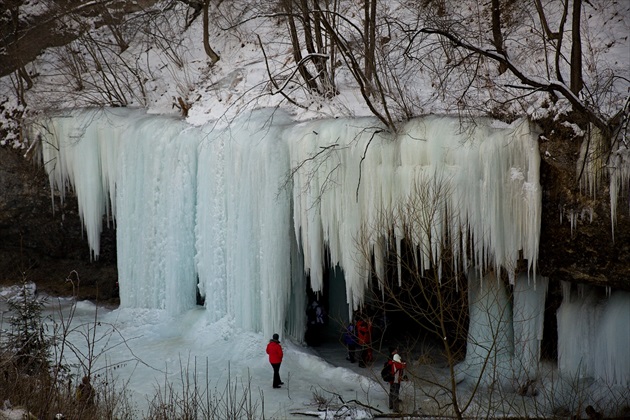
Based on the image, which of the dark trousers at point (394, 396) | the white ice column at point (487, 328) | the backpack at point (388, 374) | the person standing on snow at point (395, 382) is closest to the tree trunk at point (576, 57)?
the white ice column at point (487, 328)

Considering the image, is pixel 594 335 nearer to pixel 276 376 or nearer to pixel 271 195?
pixel 276 376

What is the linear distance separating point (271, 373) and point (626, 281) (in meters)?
5.54

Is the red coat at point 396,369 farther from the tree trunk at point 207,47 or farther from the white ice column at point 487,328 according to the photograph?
the tree trunk at point 207,47

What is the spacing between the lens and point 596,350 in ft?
35.7

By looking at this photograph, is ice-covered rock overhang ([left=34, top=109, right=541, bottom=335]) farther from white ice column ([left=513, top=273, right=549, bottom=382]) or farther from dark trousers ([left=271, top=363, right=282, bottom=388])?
dark trousers ([left=271, top=363, right=282, bottom=388])

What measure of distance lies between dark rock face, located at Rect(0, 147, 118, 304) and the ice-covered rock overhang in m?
0.96

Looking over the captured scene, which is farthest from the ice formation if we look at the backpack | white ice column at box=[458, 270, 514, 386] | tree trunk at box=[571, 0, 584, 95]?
tree trunk at box=[571, 0, 584, 95]

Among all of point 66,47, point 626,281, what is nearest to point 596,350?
point 626,281

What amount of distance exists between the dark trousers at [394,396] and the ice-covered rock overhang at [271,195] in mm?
1831

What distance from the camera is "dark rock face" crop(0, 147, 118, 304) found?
17.1m

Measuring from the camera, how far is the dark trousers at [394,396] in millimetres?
10266

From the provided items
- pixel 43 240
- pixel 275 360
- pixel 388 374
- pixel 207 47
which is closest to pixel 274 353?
pixel 275 360

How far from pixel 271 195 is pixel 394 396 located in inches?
162

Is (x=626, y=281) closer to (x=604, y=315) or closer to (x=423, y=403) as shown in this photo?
(x=604, y=315)
